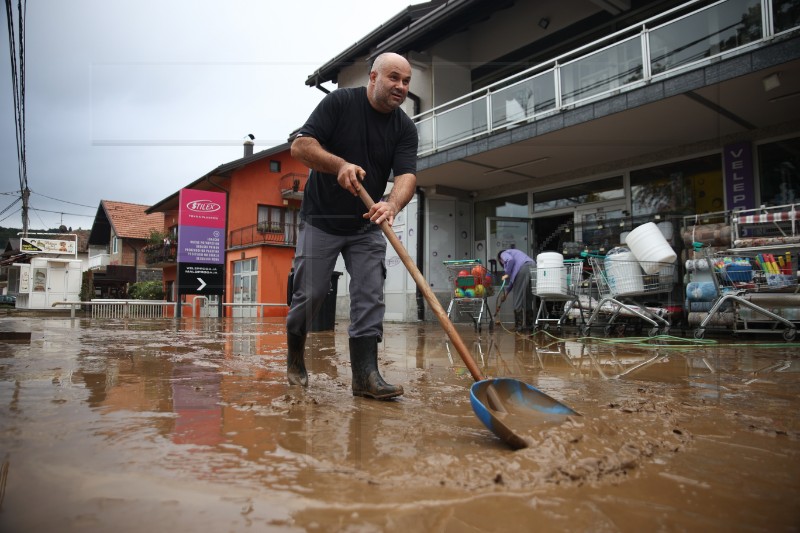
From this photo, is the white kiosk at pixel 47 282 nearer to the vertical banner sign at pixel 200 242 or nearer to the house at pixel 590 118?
the vertical banner sign at pixel 200 242

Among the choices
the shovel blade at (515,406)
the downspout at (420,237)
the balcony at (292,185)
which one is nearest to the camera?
the shovel blade at (515,406)

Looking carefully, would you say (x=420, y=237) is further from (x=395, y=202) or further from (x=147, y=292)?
(x=147, y=292)

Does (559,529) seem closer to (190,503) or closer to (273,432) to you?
(190,503)

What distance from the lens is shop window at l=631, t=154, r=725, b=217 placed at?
28.0ft

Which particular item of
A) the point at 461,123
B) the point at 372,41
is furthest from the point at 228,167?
the point at 461,123

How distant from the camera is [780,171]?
7699 mm

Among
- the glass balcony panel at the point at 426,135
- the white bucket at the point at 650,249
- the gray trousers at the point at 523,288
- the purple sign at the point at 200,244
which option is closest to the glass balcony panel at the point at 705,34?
the white bucket at the point at 650,249

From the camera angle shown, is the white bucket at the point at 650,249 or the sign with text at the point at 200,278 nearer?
the white bucket at the point at 650,249

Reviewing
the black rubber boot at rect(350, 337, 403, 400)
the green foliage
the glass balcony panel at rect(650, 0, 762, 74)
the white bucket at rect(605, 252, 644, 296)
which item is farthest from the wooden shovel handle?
the green foliage

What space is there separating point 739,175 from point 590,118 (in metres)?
2.60

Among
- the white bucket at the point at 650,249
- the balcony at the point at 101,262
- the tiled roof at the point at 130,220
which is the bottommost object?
the white bucket at the point at 650,249

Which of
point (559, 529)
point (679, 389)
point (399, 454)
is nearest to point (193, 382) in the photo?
point (399, 454)

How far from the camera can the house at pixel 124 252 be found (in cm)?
3425

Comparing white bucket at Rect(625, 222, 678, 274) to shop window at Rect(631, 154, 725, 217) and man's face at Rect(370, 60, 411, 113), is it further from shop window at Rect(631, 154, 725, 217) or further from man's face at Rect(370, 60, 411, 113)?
man's face at Rect(370, 60, 411, 113)
